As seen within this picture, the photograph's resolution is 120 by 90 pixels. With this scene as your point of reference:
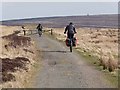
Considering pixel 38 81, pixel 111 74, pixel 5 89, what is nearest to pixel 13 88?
pixel 5 89

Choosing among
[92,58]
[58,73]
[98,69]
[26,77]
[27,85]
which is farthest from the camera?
[92,58]

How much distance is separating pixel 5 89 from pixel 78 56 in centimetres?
1086

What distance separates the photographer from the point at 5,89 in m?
13.4

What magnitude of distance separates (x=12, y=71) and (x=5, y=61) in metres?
2.71

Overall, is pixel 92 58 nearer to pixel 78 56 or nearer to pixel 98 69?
pixel 78 56

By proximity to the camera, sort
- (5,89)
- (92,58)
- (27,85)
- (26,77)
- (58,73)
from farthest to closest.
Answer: (92,58) → (58,73) → (26,77) → (27,85) → (5,89)

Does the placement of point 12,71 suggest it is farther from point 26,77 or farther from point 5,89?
point 5,89

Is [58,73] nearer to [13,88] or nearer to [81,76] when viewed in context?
[81,76]

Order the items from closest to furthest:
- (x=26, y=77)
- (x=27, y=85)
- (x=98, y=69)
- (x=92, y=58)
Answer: (x=27, y=85), (x=26, y=77), (x=98, y=69), (x=92, y=58)

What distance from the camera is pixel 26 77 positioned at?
15.8 meters

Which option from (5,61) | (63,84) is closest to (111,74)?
(63,84)

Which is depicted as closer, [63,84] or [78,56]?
[63,84]

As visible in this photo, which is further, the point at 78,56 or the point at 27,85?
the point at 78,56

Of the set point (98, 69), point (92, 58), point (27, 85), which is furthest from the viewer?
point (92, 58)
